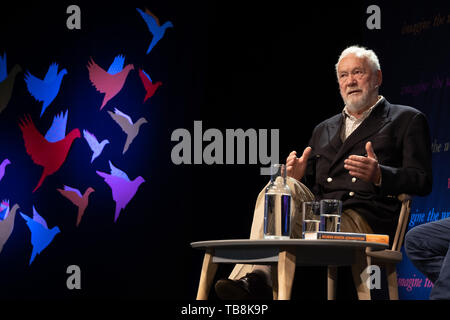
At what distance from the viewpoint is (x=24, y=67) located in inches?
167

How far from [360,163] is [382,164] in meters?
0.35

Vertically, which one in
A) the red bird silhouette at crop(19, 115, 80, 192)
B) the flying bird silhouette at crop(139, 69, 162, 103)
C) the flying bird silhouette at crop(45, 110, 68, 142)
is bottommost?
the red bird silhouette at crop(19, 115, 80, 192)

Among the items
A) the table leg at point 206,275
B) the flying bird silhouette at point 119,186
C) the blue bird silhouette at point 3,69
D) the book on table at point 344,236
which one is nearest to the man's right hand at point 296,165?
the book on table at point 344,236

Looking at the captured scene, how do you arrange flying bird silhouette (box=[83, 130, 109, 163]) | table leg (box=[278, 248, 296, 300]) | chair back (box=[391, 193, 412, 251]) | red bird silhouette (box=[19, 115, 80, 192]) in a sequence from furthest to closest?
flying bird silhouette (box=[83, 130, 109, 163]), red bird silhouette (box=[19, 115, 80, 192]), chair back (box=[391, 193, 412, 251]), table leg (box=[278, 248, 296, 300])

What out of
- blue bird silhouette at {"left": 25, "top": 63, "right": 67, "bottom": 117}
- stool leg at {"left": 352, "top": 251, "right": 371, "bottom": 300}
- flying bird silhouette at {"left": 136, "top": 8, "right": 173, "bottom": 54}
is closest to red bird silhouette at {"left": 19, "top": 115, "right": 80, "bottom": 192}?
blue bird silhouette at {"left": 25, "top": 63, "right": 67, "bottom": 117}

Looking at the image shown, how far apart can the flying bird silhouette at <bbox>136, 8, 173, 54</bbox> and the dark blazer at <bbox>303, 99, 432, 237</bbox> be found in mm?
1582

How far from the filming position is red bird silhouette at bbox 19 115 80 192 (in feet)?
13.9

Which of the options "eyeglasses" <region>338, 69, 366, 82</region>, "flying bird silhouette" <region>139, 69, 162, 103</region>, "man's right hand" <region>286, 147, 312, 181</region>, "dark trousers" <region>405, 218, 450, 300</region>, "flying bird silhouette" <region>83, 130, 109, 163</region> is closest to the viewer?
"dark trousers" <region>405, 218, 450, 300</region>

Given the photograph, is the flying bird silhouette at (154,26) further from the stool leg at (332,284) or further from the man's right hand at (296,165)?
the stool leg at (332,284)

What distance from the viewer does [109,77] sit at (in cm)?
445

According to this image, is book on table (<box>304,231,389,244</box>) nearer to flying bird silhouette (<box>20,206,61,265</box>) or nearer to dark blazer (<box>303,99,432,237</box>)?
dark blazer (<box>303,99,432,237</box>)

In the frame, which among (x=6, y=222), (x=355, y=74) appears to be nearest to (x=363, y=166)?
(x=355, y=74)

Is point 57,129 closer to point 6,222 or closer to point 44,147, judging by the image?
point 44,147
